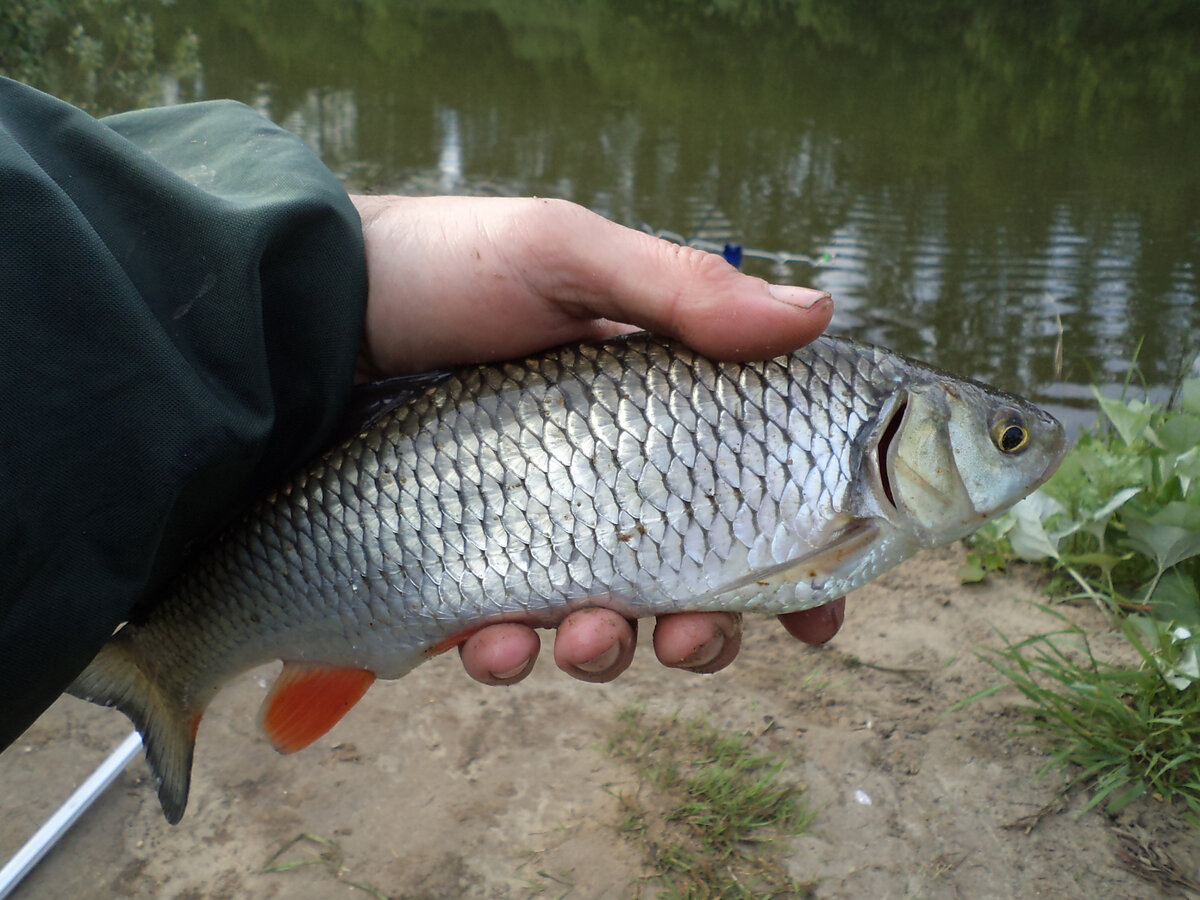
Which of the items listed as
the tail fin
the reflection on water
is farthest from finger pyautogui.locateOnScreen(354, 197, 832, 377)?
the reflection on water

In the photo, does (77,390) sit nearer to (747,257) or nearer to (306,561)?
(306,561)

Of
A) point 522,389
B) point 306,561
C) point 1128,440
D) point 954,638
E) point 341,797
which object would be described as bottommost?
point 341,797

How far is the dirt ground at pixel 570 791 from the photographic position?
2580mm

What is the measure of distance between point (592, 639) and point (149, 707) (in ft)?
3.32

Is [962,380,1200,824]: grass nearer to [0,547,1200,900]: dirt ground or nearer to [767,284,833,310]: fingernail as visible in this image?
[0,547,1200,900]: dirt ground

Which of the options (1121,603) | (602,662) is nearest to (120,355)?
(602,662)

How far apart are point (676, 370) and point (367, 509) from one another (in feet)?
2.24

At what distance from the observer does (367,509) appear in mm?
1887

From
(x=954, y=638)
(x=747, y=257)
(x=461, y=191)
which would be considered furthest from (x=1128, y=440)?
(x=461, y=191)

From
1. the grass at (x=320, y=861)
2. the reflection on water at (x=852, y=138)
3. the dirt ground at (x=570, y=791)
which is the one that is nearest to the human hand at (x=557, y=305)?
the dirt ground at (x=570, y=791)

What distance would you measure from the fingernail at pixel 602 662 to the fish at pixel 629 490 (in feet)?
0.35

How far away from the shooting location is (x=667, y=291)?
6.37ft

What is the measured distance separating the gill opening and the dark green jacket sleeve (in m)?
1.16

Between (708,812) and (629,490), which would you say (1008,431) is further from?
(708,812)
